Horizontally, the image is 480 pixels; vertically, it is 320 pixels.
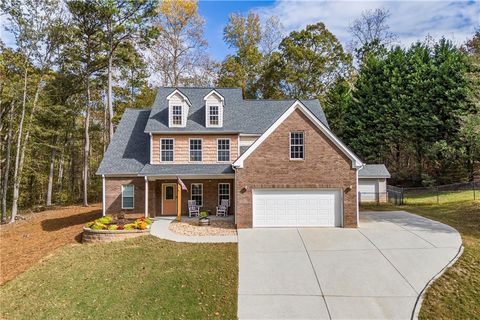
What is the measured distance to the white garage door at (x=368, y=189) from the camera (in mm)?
25634

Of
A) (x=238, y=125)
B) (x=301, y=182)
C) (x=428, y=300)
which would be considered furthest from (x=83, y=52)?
(x=428, y=300)

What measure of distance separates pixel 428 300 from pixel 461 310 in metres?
0.85

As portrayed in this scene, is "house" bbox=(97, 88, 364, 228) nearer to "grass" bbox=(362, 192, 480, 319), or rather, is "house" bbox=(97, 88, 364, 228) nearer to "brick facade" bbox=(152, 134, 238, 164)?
"brick facade" bbox=(152, 134, 238, 164)

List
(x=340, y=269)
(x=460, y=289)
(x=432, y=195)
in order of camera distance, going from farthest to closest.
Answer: (x=432, y=195) → (x=340, y=269) → (x=460, y=289)

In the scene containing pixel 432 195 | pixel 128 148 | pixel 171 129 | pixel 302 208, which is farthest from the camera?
pixel 432 195

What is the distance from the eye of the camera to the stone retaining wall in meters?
15.0

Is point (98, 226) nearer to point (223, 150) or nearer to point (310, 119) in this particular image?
point (223, 150)

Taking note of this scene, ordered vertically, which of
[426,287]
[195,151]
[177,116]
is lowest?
[426,287]

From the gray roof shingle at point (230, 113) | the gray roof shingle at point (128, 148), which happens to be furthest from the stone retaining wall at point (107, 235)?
the gray roof shingle at point (230, 113)

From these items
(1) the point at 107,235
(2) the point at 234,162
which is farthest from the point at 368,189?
(1) the point at 107,235

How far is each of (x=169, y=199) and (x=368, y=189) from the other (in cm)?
1687

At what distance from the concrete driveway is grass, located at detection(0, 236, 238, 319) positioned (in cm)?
94

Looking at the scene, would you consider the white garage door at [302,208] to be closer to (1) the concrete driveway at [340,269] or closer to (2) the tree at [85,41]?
(1) the concrete driveway at [340,269]

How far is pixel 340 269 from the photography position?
35.9ft
